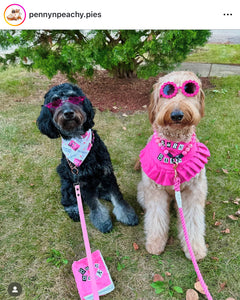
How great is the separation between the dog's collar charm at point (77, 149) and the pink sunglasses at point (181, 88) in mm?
939

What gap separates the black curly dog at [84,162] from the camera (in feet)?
7.16

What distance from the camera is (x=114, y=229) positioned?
2861 mm

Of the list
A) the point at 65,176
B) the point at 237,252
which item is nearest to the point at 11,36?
the point at 65,176

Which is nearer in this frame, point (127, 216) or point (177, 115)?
point (177, 115)

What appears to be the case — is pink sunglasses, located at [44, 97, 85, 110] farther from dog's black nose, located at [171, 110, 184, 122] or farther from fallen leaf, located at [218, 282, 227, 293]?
fallen leaf, located at [218, 282, 227, 293]

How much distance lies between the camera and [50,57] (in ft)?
14.9

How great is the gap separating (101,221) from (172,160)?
4.04ft

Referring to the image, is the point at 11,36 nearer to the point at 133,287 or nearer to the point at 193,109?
the point at 193,109

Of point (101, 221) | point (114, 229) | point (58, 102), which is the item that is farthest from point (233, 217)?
point (58, 102)

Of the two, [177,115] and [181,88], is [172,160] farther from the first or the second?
[181,88]

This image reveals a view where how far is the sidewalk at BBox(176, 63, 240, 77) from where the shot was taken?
6555 millimetres

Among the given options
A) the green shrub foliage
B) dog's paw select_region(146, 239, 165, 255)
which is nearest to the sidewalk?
the green shrub foliage
